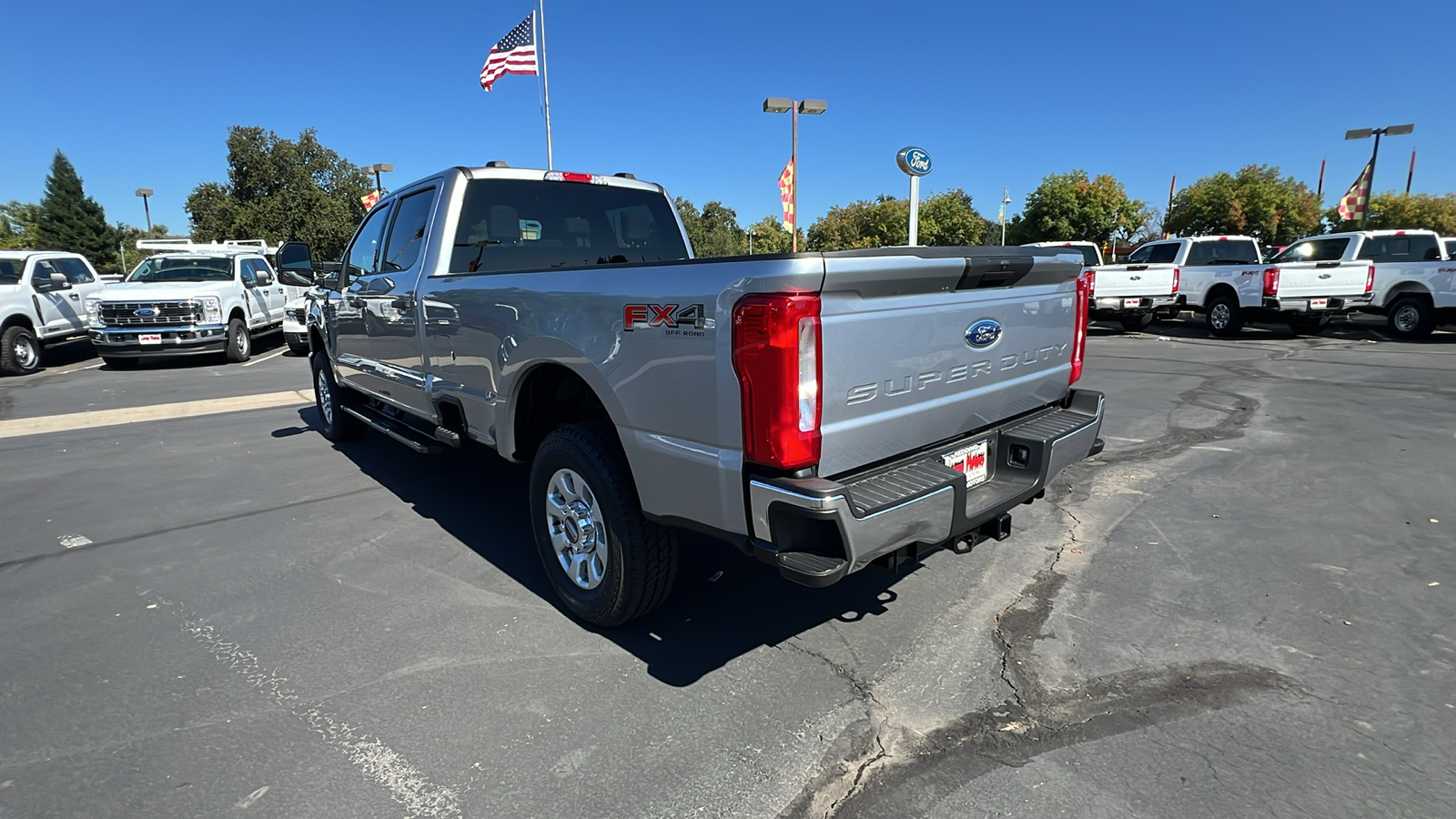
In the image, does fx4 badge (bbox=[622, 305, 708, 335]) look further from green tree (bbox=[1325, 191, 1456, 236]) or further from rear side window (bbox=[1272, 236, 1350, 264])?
green tree (bbox=[1325, 191, 1456, 236])

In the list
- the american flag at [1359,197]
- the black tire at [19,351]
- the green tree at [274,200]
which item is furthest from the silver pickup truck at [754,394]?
the green tree at [274,200]

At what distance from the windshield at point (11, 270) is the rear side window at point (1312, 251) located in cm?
2271

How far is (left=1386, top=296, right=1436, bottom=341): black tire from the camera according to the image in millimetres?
13945

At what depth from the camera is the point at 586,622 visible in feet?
11.1

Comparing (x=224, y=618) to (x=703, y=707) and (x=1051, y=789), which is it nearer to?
(x=703, y=707)

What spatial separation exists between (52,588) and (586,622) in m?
2.89

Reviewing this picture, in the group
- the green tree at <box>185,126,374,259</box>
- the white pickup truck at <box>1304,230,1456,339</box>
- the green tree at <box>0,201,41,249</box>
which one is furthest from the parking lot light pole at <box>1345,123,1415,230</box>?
the green tree at <box>0,201,41,249</box>

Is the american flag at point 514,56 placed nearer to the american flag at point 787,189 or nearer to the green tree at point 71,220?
the american flag at point 787,189

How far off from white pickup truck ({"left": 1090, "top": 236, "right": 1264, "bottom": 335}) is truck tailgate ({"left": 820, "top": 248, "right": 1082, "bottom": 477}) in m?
14.8

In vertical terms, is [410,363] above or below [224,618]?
above

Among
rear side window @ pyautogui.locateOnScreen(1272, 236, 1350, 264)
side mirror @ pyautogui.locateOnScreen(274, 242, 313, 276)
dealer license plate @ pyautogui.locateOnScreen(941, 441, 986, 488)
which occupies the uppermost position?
side mirror @ pyautogui.locateOnScreen(274, 242, 313, 276)

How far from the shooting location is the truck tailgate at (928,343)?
2.42 meters

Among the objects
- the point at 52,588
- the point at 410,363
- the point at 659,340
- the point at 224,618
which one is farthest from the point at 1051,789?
the point at 52,588

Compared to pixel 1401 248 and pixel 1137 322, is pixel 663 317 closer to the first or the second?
pixel 1401 248
